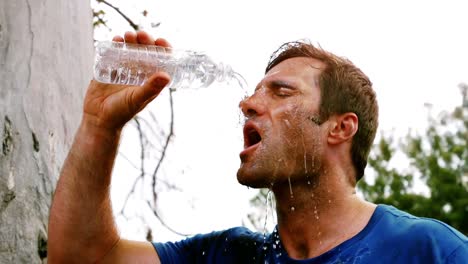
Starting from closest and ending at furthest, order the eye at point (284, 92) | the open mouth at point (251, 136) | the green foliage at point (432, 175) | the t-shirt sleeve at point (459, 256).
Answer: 1. the t-shirt sleeve at point (459, 256)
2. the open mouth at point (251, 136)
3. the eye at point (284, 92)
4. the green foliage at point (432, 175)

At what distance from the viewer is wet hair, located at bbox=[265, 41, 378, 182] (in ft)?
10.8

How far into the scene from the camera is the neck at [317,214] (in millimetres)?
2895

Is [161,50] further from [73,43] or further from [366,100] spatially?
[366,100]

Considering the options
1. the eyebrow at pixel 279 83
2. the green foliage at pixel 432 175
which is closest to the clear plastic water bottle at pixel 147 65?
the eyebrow at pixel 279 83

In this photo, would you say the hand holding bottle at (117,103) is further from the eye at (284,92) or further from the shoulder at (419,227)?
the shoulder at (419,227)

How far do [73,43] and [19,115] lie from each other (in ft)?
2.16

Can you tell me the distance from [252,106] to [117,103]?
58 centimetres

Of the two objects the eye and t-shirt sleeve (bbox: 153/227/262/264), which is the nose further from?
t-shirt sleeve (bbox: 153/227/262/264)

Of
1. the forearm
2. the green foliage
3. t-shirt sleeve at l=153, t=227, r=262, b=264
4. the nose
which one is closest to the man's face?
the nose

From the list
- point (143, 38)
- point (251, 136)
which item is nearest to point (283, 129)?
point (251, 136)

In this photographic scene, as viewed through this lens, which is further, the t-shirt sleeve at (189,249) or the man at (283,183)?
the t-shirt sleeve at (189,249)

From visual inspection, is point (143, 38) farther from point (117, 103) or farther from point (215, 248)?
point (215, 248)

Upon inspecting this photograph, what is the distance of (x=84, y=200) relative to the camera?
2.92 m

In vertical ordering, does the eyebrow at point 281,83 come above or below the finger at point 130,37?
below
